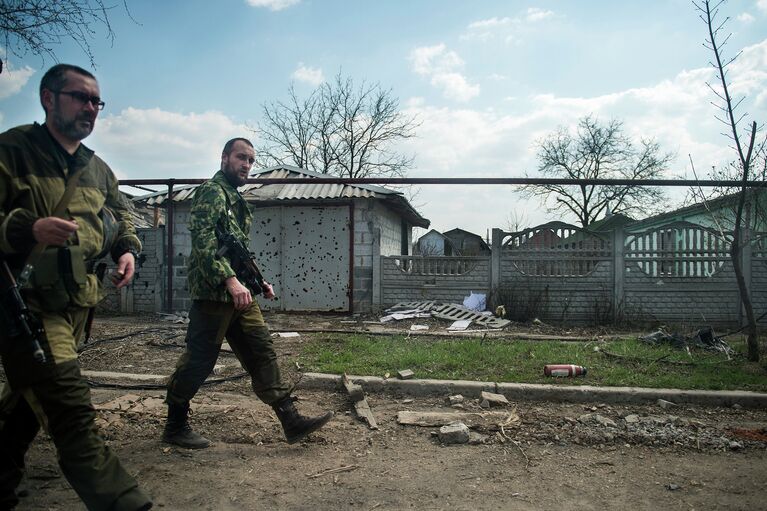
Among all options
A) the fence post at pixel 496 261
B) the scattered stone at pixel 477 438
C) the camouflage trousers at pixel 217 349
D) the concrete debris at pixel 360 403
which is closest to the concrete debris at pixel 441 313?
the fence post at pixel 496 261

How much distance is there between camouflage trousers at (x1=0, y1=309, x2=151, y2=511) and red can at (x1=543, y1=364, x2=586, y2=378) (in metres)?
3.59

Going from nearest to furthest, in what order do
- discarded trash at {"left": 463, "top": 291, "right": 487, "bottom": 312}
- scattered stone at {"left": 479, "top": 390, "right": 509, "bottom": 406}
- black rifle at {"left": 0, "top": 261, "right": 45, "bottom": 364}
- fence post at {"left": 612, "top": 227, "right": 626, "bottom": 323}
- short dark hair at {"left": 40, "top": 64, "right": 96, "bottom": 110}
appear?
1. black rifle at {"left": 0, "top": 261, "right": 45, "bottom": 364}
2. short dark hair at {"left": 40, "top": 64, "right": 96, "bottom": 110}
3. scattered stone at {"left": 479, "top": 390, "right": 509, "bottom": 406}
4. fence post at {"left": 612, "top": 227, "right": 626, "bottom": 323}
5. discarded trash at {"left": 463, "top": 291, "right": 487, "bottom": 312}

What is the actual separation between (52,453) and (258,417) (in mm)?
1248

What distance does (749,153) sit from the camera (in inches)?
206

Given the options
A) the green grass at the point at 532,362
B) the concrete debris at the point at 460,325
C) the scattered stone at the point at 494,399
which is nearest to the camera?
the scattered stone at the point at 494,399

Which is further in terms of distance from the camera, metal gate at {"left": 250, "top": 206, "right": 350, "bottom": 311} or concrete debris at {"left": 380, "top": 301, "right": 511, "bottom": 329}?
metal gate at {"left": 250, "top": 206, "right": 350, "bottom": 311}

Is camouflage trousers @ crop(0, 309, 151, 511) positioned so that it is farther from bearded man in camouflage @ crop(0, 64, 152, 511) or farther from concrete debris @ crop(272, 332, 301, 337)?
concrete debris @ crop(272, 332, 301, 337)

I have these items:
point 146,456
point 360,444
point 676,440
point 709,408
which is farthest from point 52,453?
point 709,408

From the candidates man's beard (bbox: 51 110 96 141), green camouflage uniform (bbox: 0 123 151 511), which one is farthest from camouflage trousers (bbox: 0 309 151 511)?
man's beard (bbox: 51 110 96 141)

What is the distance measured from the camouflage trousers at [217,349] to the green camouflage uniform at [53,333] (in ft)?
2.49

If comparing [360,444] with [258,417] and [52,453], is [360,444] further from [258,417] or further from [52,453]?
[52,453]

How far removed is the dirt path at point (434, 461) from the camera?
2438mm

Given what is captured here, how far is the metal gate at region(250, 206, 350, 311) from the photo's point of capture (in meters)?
10.0

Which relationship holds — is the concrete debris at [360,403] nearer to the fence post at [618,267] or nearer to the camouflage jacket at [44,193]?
the camouflage jacket at [44,193]
